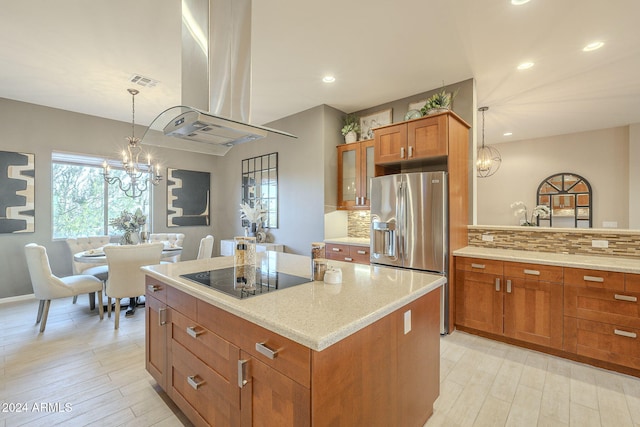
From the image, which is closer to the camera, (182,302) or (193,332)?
(193,332)

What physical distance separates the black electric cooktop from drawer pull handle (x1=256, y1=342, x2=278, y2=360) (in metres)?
0.30

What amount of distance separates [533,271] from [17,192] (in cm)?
668

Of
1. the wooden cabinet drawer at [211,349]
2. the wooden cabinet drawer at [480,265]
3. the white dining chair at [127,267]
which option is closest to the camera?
the wooden cabinet drawer at [211,349]

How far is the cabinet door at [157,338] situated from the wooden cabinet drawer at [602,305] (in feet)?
10.7

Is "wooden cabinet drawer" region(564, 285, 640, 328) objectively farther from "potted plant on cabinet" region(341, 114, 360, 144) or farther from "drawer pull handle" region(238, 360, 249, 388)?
"potted plant on cabinet" region(341, 114, 360, 144)

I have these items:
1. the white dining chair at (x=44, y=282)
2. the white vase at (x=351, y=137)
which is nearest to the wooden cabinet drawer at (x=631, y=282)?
the white vase at (x=351, y=137)

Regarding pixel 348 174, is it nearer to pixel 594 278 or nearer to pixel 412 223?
pixel 412 223

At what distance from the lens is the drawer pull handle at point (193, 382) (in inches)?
60.8

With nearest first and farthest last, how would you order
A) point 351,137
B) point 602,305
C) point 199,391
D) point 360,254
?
1. point 199,391
2. point 602,305
3. point 360,254
4. point 351,137

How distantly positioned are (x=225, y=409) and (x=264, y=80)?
3429 mm

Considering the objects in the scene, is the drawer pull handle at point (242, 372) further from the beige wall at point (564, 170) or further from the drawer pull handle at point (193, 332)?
the beige wall at point (564, 170)

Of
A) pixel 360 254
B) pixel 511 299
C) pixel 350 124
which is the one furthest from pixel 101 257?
pixel 511 299

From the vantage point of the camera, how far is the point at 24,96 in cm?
402

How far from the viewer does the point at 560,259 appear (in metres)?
2.64
